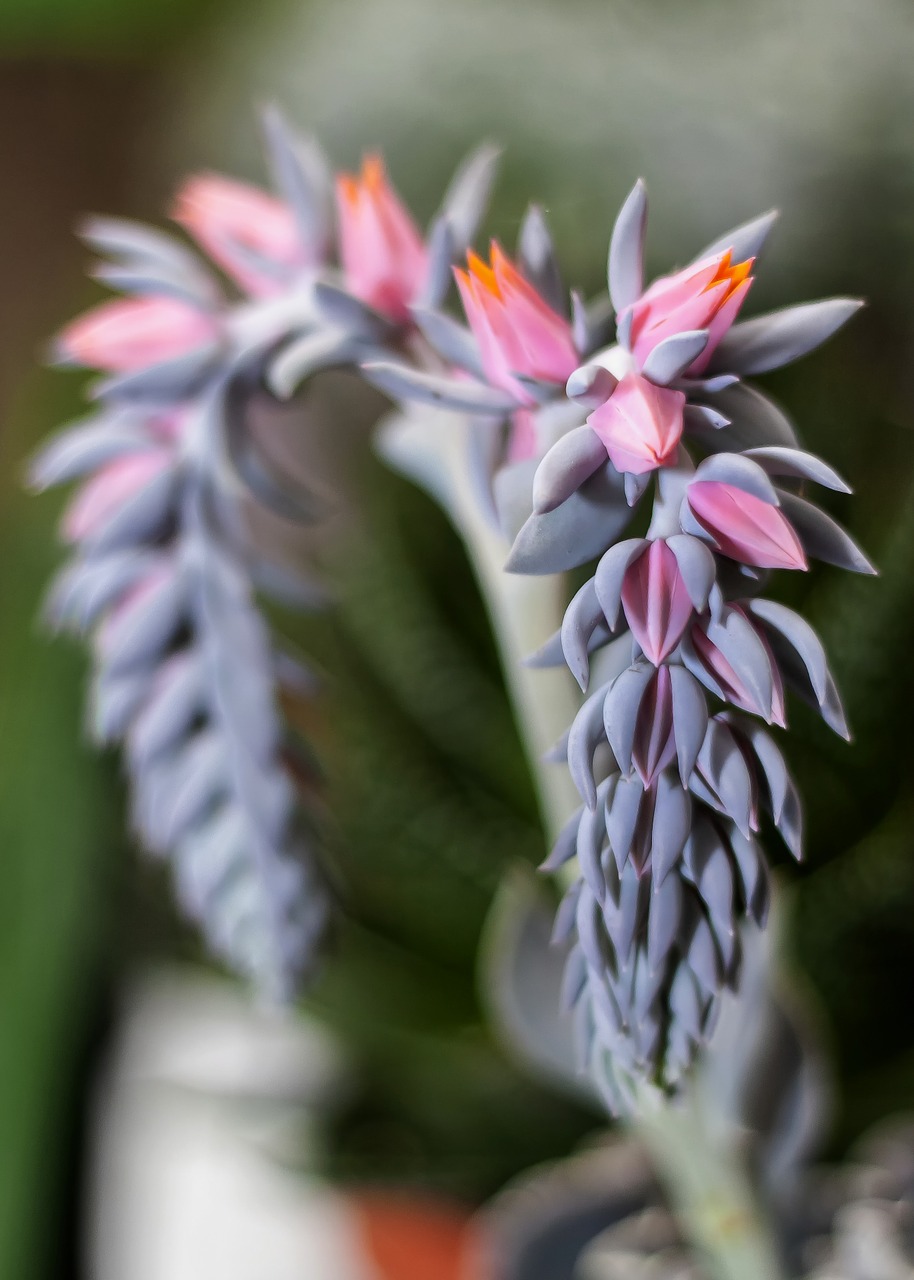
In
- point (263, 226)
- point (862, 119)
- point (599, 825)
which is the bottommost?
point (599, 825)

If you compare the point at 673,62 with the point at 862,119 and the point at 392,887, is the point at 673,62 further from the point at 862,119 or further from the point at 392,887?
the point at 392,887

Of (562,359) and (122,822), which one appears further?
(122,822)

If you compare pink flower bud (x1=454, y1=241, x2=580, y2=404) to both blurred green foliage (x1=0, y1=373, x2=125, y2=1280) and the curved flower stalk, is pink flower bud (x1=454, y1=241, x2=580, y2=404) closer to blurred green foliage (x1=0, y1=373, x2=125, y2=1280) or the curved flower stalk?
the curved flower stalk

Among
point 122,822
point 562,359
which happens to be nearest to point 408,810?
point 122,822

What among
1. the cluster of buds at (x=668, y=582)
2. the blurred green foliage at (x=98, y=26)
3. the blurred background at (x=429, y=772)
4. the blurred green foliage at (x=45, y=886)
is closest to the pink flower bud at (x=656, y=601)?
the cluster of buds at (x=668, y=582)

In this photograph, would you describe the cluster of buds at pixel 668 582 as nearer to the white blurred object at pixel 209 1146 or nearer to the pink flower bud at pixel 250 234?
the pink flower bud at pixel 250 234

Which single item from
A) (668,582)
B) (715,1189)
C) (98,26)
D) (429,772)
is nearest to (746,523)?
(668,582)

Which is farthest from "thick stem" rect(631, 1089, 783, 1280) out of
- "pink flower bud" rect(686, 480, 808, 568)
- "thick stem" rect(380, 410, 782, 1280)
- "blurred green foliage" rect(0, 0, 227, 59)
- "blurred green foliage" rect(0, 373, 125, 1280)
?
"blurred green foliage" rect(0, 0, 227, 59)

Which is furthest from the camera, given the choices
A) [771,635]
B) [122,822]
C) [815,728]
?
[122,822]

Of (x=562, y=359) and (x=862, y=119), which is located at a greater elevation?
(x=862, y=119)
